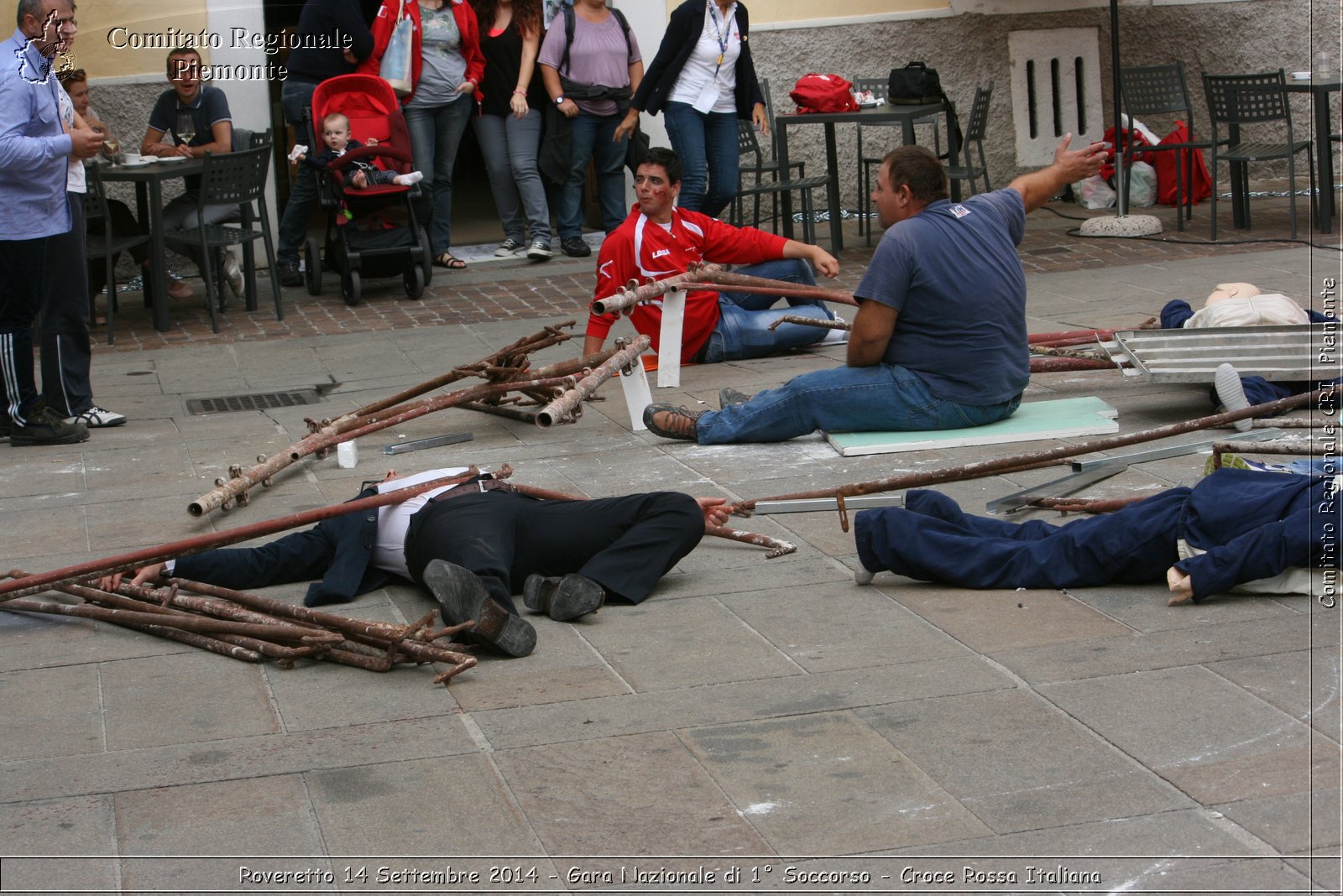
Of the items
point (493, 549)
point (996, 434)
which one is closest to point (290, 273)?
point (996, 434)

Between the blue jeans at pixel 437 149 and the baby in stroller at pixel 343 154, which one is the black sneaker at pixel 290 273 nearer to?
the blue jeans at pixel 437 149

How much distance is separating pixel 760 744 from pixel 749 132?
929 centimetres

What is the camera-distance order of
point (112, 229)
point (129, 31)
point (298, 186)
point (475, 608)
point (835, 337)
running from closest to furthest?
1. point (475, 608)
2. point (835, 337)
3. point (112, 229)
4. point (298, 186)
5. point (129, 31)

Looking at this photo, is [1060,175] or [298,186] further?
[298,186]

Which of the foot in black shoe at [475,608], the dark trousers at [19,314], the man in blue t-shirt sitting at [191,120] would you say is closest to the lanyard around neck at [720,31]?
the man in blue t-shirt sitting at [191,120]

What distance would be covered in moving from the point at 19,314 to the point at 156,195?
2.73 meters

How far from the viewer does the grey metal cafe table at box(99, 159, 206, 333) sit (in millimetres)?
9742

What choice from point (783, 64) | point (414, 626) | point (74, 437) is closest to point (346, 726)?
point (414, 626)

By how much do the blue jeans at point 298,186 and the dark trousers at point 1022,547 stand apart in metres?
7.43

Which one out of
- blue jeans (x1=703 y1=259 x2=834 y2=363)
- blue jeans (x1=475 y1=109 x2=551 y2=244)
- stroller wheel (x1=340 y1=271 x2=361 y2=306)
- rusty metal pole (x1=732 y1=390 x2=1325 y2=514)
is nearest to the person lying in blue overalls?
rusty metal pole (x1=732 y1=390 x2=1325 y2=514)

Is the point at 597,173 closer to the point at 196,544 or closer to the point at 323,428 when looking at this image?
the point at 323,428

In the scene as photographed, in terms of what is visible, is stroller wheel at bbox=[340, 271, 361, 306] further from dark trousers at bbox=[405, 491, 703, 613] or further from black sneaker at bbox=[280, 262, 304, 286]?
dark trousers at bbox=[405, 491, 703, 613]

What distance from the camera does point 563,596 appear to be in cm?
464

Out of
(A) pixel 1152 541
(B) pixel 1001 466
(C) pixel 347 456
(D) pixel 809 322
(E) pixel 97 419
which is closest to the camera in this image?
(A) pixel 1152 541
